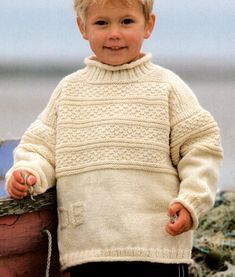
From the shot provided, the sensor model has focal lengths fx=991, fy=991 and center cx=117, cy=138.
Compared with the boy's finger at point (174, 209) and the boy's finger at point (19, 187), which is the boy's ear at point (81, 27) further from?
the boy's finger at point (174, 209)

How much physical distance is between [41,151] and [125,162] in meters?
0.29

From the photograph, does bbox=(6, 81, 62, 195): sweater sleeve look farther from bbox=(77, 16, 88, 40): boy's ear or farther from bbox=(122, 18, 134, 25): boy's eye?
bbox=(122, 18, 134, 25): boy's eye

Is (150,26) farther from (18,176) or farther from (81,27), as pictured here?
(18,176)

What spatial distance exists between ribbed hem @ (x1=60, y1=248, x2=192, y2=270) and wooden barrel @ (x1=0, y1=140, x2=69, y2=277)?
181mm

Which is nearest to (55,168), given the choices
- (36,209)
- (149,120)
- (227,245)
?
(36,209)

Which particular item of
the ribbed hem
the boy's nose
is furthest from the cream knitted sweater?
the boy's nose

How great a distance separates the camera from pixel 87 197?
9.37 feet

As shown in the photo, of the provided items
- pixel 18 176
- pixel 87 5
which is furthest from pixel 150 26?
pixel 18 176

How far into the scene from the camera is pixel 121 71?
9.71ft

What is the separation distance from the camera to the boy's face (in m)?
2.88

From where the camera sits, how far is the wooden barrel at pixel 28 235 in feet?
9.60

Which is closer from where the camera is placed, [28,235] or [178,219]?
[178,219]

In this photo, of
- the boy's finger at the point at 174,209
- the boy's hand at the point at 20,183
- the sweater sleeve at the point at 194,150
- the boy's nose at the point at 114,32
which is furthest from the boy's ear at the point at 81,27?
the boy's finger at the point at 174,209

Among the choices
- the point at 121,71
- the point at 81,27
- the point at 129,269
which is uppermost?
the point at 81,27
